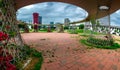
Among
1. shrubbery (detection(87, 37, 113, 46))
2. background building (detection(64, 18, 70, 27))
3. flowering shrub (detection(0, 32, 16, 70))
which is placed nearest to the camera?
flowering shrub (detection(0, 32, 16, 70))

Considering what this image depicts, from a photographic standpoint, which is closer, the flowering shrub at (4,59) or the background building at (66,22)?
the flowering shrub at (4,59)

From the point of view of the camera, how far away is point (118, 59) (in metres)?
8.48

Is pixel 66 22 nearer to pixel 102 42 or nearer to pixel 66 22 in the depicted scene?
pixel 66 22

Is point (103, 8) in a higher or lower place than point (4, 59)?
higher

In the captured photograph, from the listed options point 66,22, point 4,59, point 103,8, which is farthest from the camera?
point 66,22

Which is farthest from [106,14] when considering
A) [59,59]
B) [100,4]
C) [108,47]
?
[59,59]

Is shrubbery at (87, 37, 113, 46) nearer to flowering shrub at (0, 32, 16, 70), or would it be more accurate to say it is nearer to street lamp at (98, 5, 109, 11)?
street lamp at (98, 5, 109, 11)

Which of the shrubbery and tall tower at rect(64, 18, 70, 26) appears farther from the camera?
tall tower at rect(64, 18, 70, 26)

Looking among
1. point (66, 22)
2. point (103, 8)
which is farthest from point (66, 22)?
point (103, 8)

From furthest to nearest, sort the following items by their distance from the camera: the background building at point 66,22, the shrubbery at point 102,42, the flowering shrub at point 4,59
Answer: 1. the background building at point 66,22
2. the shrubbery at point 102,42
3. the flowering shrub at point 4,59

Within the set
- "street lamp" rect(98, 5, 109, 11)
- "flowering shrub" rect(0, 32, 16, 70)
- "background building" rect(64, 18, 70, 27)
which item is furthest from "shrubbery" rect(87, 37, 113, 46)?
"background building" rect(64, 18, 70, 27)

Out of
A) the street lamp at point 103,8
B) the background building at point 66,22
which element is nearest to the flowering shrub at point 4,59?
the street lamp at point 103,8

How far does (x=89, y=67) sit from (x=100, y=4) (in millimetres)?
6702

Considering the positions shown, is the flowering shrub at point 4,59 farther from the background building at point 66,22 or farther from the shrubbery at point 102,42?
the background building at point 66,22
